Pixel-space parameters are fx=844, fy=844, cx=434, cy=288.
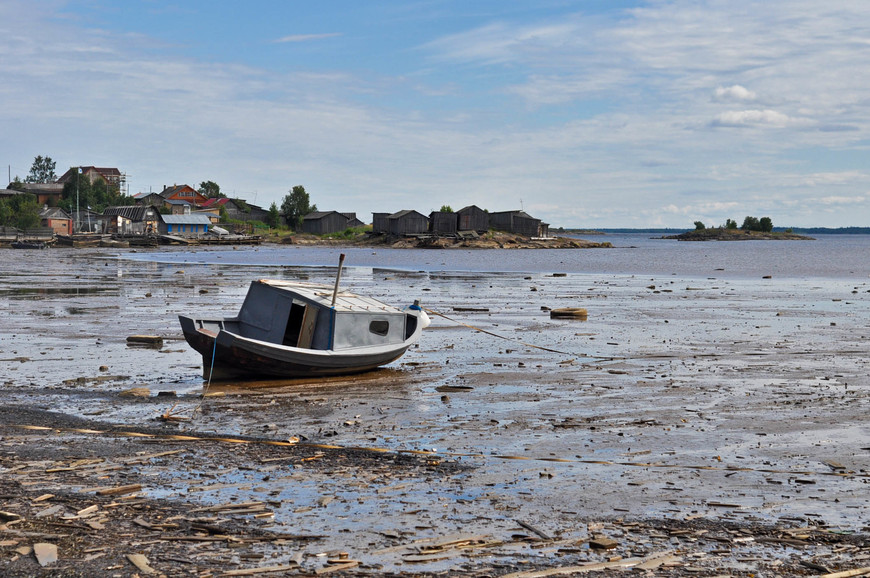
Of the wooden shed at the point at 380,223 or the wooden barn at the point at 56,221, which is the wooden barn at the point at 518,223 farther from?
the wooden barn at the point at 56,221

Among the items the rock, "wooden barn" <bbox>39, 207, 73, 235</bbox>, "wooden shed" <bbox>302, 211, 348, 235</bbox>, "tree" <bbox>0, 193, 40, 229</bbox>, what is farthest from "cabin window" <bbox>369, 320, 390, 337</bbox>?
"wooden shed" <bbox>302, 211, 348, 235</bbox>

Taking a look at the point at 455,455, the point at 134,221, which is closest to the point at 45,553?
the point at 455,455

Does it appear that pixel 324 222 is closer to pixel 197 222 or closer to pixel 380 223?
pixel 380 223

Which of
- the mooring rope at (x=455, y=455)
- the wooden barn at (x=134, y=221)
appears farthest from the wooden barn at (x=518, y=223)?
the mooring rope at (x=455, y=455)

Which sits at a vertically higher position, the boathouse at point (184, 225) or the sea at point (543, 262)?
the boathouse at point (184, 225)

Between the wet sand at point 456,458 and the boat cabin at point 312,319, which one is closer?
the wet sand at point 456,458

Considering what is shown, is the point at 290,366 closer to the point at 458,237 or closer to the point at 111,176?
the point at 458,237

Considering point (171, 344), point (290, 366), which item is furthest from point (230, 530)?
point (171, 344)

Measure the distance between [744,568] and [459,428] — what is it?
6337 mm

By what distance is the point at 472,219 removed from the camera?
4865 inches

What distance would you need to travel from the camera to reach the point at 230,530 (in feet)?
26.8

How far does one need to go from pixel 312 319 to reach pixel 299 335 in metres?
0.45

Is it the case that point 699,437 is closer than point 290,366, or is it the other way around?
point 699,437

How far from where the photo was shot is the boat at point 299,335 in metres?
17.1
